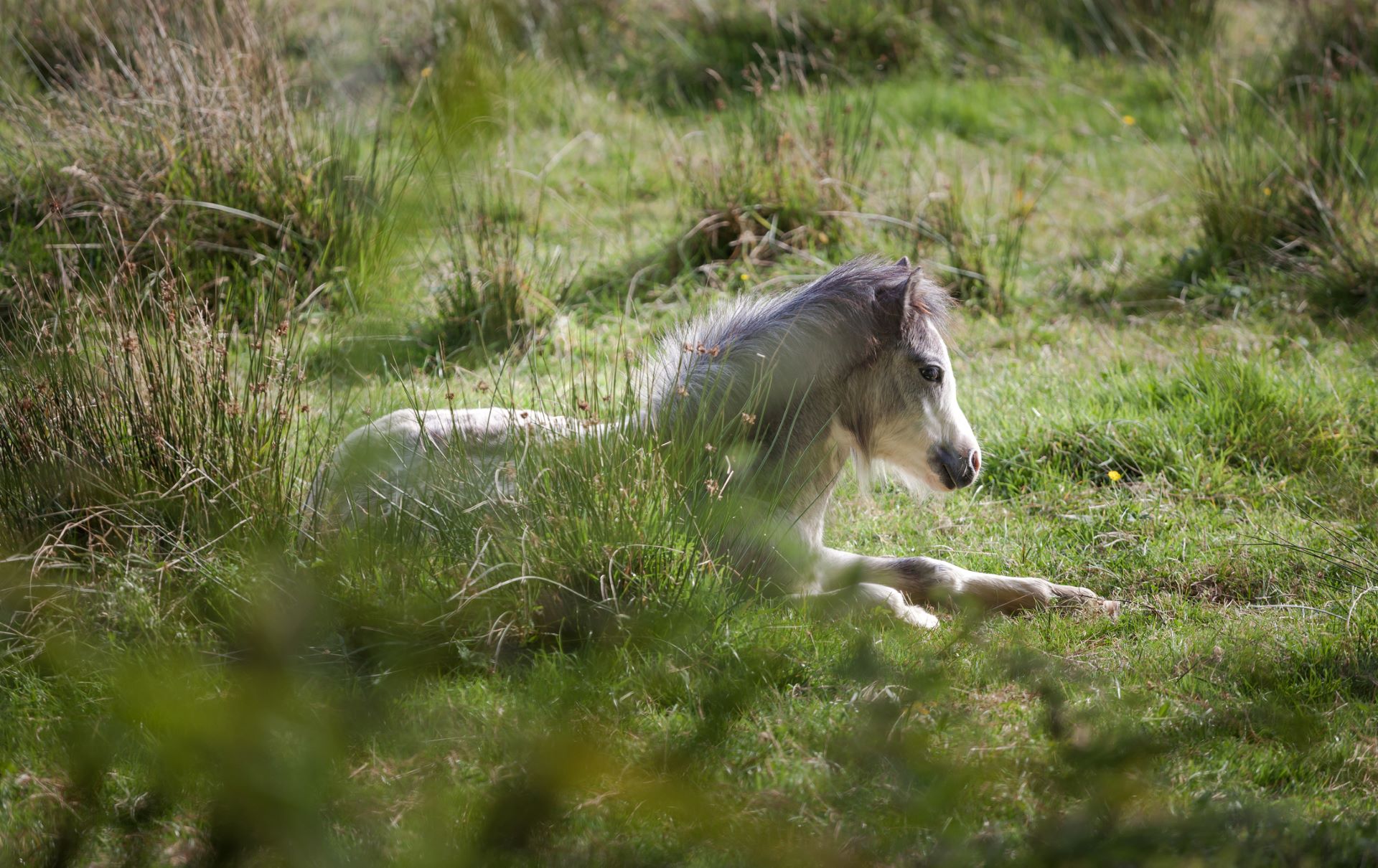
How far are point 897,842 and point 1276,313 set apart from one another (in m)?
4.67

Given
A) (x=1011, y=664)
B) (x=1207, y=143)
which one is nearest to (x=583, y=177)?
(x=1207, y=143)

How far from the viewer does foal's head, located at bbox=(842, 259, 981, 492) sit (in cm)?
378

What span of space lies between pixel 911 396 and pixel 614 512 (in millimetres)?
1168

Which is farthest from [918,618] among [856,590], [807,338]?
[807,338]

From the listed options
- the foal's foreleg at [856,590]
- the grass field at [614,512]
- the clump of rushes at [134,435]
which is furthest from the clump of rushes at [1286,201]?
the clump of rushes at [134,435]

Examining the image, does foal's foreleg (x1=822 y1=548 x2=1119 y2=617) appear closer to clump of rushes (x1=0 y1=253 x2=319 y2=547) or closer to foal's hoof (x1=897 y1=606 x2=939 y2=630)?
foal's hoof (x1=897 y1=606 x2=939 y2=630)

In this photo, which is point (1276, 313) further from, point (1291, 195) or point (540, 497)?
point (540, 497)

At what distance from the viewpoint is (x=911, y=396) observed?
3.81 meters

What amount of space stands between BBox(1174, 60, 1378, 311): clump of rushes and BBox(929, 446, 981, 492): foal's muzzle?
2.98 meters

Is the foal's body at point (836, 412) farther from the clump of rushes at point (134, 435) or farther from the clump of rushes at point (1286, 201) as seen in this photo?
the clump of rushes at point (1286, 201)

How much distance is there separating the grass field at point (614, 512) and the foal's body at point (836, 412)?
0.71 ft

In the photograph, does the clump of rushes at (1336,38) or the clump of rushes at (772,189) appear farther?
the clump of rushes at (1336,38)

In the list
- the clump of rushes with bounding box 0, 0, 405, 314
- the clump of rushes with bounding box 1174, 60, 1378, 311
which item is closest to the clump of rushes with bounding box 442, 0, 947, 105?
the clump of rushes with bounding box 1174, 60, 1378, 311

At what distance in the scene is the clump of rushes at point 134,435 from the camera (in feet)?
10.9
